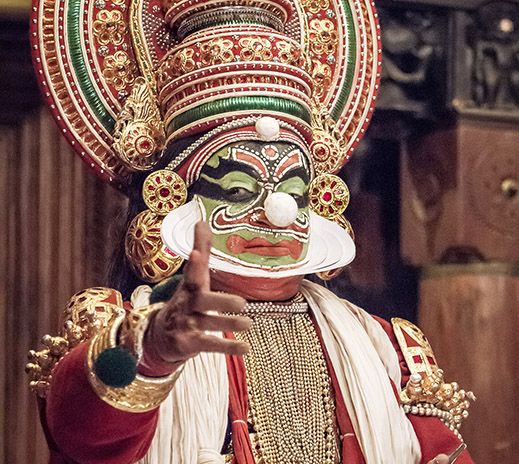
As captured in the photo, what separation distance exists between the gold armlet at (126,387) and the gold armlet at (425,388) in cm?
66

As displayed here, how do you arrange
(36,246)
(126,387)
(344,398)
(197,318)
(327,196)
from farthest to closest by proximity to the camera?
(36,246) < (327,196) < (344,398) < (126,387) < (197,318)

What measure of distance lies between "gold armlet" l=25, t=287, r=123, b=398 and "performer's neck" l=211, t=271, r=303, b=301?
19cm

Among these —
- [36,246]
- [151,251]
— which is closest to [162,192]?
[151,251]

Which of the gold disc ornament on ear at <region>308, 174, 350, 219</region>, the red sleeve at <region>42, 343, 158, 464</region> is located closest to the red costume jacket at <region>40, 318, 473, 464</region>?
the red sleeve at <region>42, 343, 158, 464</region>

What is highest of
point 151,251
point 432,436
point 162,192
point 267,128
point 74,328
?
point 267,128

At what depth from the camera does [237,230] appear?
8.71 feet

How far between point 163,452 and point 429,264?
1.28 meters

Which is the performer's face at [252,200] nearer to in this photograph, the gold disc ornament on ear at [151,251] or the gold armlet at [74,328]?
the gold disc ornament on ear at [151,251]

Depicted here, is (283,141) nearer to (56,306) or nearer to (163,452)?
(163,452)

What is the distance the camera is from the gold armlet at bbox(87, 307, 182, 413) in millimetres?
2252

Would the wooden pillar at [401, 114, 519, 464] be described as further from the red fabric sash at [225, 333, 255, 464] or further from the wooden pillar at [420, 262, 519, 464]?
the red fabric sash at [225, 333, 255, 464]

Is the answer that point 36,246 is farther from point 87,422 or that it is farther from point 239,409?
point 87,422

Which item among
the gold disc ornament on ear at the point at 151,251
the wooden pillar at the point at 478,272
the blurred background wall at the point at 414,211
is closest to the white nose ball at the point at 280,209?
the gold disc ornament on ear at the point at 151,251

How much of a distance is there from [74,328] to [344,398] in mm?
510
